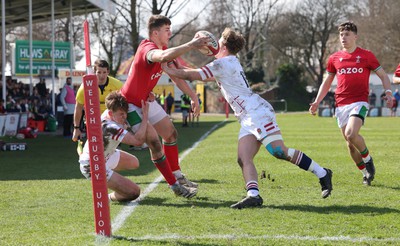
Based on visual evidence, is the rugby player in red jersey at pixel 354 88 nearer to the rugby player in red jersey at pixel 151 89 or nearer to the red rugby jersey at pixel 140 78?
the rugby player in red jersey at pixel 151 89

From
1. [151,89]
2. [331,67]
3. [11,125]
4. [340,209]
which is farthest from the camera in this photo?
[11,125]

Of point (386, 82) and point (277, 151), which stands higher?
point (386, 82)

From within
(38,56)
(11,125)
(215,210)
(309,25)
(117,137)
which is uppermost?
(309,25)

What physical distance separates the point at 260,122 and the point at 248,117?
0.16 metres

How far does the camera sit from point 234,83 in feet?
25.9

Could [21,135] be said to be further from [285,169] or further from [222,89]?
[222,89]

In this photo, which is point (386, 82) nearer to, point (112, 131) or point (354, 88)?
point (354, 88)

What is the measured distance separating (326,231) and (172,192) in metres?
3.17

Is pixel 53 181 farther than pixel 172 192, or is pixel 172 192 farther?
pixel 53 181

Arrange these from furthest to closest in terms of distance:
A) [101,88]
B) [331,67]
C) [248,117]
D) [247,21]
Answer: [247,21], [101,88], [331,67], [248,117]

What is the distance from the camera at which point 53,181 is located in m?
10.9

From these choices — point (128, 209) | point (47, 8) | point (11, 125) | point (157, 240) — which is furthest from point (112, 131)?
point (47, 8)

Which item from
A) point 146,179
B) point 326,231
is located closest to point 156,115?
point 146,179

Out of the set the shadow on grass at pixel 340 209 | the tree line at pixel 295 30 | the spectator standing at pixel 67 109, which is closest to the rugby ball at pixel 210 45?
the shadow on grass at pixel 340 209
